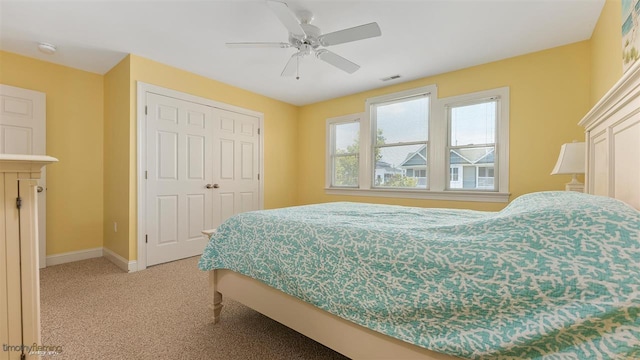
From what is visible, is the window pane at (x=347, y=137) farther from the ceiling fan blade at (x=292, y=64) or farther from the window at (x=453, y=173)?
the ceiling fan blade at (x=292, y=64)

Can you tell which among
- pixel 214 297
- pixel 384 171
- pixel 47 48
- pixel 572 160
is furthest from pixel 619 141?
pixel 47 48

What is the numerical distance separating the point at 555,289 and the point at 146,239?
3.55 metres

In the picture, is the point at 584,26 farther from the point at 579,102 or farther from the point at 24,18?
the point at 24,18

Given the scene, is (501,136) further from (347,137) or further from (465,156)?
(347,137)

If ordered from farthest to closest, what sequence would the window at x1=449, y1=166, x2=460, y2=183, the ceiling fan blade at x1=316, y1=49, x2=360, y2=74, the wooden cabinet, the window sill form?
1. the window at x1=449, y1=166, x2=460, y2=183
2. the window sill
3. the ceiling fan blade at x1=316, y1=49, x2=360, y2=74
4. the wooden cabinet

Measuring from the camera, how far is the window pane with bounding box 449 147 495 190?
10.4 ft

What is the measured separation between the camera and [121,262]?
3018mm

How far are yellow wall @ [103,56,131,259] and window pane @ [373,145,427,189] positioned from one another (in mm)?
3314

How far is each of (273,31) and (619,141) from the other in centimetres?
257

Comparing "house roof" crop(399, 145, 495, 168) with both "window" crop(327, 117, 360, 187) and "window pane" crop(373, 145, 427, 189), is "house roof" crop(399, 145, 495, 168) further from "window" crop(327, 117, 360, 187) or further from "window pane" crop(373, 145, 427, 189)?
"window" crop(327, 117, 360, 187)

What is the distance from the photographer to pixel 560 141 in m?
2.70

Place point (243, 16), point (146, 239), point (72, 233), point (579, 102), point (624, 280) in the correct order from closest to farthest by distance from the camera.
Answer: point (624, 280), point (243, 16), point (579, 102), point (146, 239), point (72, 233)

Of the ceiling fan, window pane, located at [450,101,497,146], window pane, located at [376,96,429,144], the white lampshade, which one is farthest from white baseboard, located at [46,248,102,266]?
the white lampshade

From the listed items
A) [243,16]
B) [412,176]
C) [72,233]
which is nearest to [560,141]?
[412,176]
